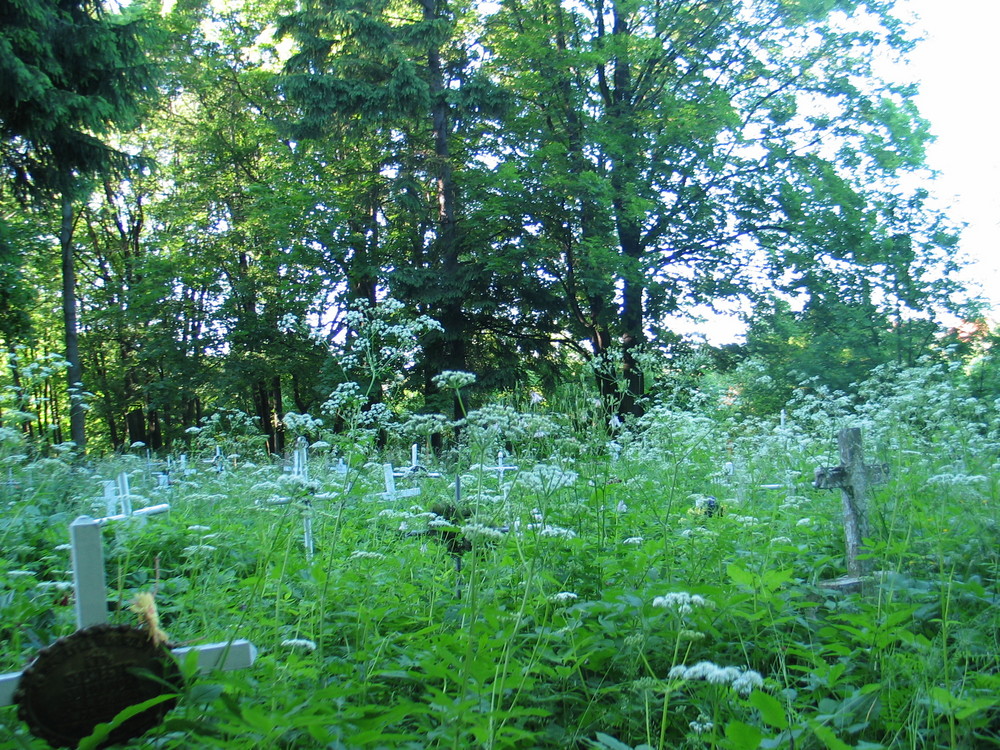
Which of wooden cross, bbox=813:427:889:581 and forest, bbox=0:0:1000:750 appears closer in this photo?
forest, bbox=0:0:1000:750

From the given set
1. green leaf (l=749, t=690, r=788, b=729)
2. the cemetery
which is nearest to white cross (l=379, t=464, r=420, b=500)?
the cemetery

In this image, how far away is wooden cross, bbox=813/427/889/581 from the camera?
424 cm

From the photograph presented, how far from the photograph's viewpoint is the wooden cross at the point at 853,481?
4.24 meters

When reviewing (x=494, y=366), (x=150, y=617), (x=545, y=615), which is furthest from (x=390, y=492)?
(x=494, y=366)

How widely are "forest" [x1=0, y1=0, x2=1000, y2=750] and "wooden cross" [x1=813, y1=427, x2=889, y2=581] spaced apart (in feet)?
0.06

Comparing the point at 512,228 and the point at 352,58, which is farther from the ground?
the point at 352,58

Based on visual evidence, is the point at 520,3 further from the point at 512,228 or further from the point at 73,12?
the point at 73,12

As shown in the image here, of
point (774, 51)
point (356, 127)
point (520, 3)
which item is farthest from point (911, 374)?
point (520, 3)

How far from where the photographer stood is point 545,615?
272 centimetres

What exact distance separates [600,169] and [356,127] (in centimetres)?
596

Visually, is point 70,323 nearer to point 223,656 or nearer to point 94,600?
point 94,600

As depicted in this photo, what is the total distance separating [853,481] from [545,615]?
2424mm

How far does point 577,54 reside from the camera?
1733 centimetres

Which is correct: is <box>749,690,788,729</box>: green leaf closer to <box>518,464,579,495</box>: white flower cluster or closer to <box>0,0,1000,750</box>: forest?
<box>0,0,1000,750</box>: forest
